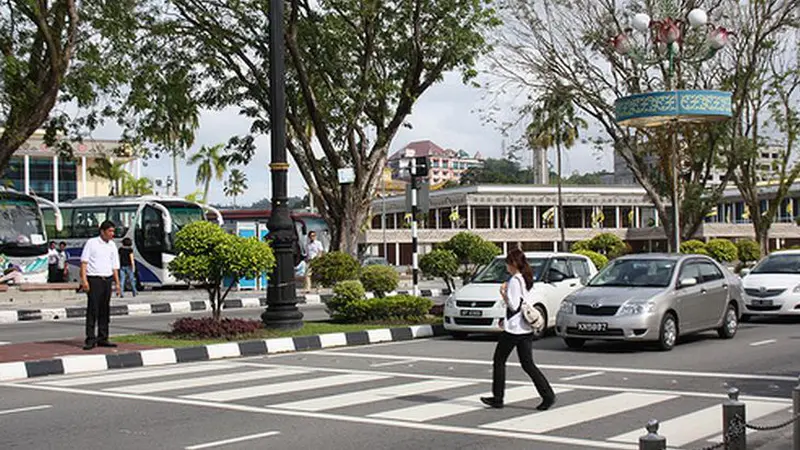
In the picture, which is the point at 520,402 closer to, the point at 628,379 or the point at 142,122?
the point at 628,379

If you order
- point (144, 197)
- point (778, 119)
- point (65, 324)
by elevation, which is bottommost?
point (65, 324)

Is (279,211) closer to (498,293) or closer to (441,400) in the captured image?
(498,293)

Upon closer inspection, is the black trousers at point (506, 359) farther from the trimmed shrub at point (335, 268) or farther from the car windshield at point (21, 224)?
the car windshield at point (21, 224)

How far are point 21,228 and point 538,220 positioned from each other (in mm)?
58862

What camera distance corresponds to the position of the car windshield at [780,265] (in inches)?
829

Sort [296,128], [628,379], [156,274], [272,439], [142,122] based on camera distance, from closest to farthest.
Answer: [272,439], [628,379], [142,122], [296,128], [156,274]

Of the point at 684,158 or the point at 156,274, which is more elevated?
the point at 684,158

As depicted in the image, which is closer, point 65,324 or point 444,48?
point 65,324

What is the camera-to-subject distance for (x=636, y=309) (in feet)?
47.9

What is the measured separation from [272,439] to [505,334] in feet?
9.04

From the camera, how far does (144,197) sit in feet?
118

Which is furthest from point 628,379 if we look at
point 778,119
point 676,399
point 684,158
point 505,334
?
point 778,119

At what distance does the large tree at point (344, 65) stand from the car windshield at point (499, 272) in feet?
32.9

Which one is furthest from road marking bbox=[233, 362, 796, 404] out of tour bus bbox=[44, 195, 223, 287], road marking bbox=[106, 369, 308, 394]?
tour bus bbox=[44, 195, 223, 287]
